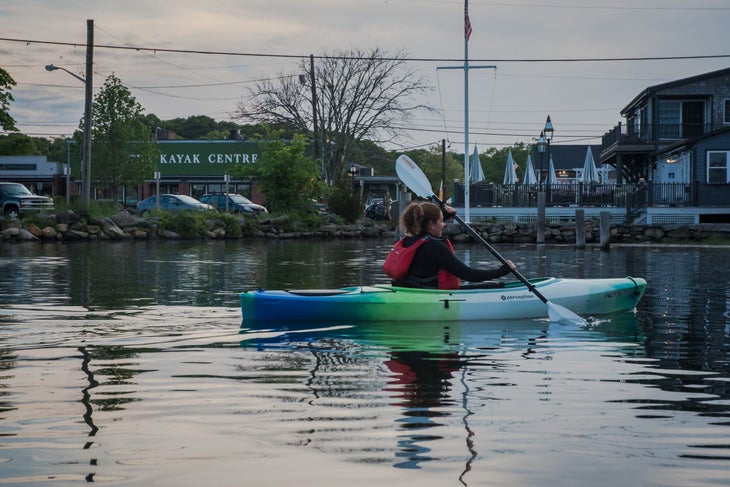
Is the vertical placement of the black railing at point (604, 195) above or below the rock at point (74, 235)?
above

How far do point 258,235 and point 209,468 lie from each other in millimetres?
39035

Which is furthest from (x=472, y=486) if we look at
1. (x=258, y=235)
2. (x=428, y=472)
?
(x=258, y=235)

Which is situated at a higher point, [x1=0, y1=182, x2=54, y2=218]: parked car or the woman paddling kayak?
[x1=0, y1=182, x2=54, y2=218]: parked car

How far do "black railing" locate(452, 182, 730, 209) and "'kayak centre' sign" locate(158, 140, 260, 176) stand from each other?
2847cm

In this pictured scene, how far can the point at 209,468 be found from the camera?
5203 millimetres

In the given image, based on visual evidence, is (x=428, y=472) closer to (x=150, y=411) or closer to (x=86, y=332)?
(x=150, y=411)

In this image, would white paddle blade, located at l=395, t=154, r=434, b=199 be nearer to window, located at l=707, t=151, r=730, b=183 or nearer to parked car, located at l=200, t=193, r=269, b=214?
window, located at l=707, t=151, r=730, b=183

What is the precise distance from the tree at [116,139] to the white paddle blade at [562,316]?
42314 millimetres

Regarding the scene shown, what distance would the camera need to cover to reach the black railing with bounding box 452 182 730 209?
4203cm

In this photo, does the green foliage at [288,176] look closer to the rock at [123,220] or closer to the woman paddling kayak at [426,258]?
the rock at [123,220]

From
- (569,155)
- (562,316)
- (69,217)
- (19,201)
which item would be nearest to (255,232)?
(69,217)

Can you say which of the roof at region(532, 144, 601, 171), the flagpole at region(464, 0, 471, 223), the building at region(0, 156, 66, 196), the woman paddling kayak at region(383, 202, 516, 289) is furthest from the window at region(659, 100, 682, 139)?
the building at region(0, 156, 66, 196)

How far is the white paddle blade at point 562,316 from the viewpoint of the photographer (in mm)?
12086

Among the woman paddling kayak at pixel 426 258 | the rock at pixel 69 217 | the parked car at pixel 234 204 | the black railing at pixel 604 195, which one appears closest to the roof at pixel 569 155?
the parked car at pixel 234 204
